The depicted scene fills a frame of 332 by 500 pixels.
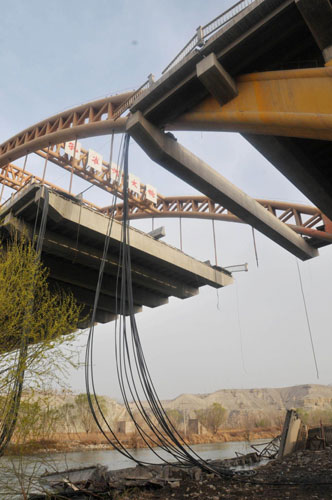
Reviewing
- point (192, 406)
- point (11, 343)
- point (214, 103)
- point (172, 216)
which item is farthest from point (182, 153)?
point (192, 406)

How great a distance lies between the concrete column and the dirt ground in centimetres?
999

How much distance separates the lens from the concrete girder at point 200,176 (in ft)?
26.6

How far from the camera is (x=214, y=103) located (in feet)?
24.4

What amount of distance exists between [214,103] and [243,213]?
4.73 metres

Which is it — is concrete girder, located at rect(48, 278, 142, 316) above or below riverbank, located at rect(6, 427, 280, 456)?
above

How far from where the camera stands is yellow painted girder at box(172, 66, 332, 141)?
5.69 m

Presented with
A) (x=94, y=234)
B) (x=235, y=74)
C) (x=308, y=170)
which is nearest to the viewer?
(x=235, y=74)

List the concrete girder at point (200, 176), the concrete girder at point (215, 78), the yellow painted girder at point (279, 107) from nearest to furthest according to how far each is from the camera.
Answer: the yellow painted girder at point (279, 107) < the concrete girder at point (215, 78) < the concrete girder at point (200, 176)

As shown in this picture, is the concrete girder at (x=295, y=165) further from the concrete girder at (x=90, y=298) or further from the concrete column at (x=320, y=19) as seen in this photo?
the concrete girder at (x=90, y=298)

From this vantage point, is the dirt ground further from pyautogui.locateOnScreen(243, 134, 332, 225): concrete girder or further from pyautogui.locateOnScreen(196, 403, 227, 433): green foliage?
pyautogui.locateOnScreen(196, 403, 227, 433): green foliage

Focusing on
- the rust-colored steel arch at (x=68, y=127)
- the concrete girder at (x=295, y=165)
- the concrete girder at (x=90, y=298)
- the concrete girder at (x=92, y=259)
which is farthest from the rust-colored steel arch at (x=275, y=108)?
the concrete girder at (x=90, y=298)

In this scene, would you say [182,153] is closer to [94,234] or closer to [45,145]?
[94,234]

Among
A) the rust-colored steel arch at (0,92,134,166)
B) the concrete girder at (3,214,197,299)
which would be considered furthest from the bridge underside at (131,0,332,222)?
the concrete girder at (3,214,197,299)

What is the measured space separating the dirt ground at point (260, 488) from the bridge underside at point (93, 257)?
5.79 metres
